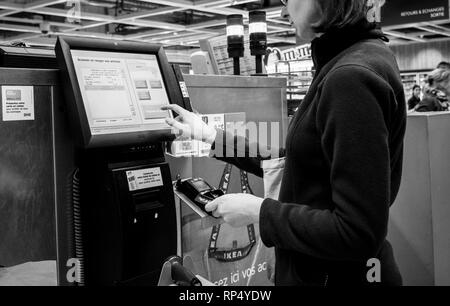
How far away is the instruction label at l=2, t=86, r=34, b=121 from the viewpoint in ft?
4.63

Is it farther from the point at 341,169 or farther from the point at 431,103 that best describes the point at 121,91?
the point at 431,103

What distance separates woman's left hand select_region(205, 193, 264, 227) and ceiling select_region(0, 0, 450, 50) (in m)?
7.01

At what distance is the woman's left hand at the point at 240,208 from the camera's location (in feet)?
3.69

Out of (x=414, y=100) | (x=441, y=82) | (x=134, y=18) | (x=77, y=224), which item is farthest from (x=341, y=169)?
(x=134, y=18)

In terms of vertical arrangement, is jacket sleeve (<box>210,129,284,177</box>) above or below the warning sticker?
above

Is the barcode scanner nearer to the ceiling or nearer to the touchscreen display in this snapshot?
the touchscreen display

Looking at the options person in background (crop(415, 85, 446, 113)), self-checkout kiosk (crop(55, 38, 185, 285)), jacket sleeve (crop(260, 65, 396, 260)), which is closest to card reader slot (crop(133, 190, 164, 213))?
self-checkout kiosk (crop(55, 38, 185, 285))

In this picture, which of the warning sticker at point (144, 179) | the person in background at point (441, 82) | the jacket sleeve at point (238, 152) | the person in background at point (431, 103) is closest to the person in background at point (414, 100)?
the person in background at point (441, 82)

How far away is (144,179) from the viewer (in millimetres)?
1498

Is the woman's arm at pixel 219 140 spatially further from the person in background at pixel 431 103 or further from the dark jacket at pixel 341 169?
the person in background at pixel 431 103

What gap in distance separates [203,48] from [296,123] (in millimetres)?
1954

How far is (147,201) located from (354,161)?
0.78 m
